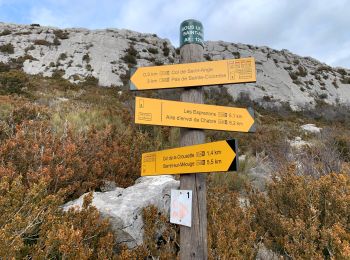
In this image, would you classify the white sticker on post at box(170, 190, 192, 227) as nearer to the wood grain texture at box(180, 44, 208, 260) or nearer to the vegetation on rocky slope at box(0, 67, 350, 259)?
the wood grain texture at box(180, 44, 208, 260)

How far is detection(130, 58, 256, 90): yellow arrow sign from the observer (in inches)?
106

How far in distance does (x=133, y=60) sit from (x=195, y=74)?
21.0 metres

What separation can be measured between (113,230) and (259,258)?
1.66 m

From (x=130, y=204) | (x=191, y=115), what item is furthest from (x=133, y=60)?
(x=191, y=115)

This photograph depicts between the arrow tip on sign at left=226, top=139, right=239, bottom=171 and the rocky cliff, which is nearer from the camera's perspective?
the arrow tip on sign at left=226, top=139, right=239, bottom=171

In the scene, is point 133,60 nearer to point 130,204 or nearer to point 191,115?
point 130,204

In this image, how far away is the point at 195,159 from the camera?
2.57 m

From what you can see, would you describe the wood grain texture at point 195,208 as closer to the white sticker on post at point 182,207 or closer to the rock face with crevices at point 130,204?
the white sticker on post at point 182,207

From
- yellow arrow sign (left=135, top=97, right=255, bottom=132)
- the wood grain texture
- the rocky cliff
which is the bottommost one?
the wood grain texture

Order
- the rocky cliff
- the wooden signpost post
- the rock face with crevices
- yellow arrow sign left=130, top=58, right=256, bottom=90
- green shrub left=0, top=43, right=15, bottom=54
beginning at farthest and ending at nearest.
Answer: green shrub left=0, top=43, right=15, bottom=54, the rocky cliff, the rock face with crevices, yellow arrow sign left=130, top=58, right=256, bottom=90, the wooden signpost post

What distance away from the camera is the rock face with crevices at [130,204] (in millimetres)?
3322

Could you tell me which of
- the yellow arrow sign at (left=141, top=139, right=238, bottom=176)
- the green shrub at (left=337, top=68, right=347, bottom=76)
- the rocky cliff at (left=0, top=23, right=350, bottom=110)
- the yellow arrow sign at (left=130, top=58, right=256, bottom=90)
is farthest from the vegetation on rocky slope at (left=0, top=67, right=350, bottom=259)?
the green shrub at (left=337, top=68, right=347, bottom=76)

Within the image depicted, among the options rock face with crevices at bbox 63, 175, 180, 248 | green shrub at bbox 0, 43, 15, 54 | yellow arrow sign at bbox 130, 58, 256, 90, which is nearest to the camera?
yellow arrow sign at bbox 130, 58, 256, 90

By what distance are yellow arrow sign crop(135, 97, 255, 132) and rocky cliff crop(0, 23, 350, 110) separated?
1747cm
